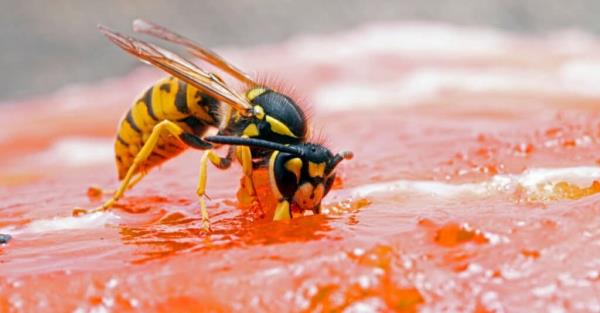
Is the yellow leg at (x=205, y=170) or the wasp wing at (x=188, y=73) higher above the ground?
the wasp wing at (x=188, y=73)

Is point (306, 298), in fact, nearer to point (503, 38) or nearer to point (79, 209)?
point (79, 209)

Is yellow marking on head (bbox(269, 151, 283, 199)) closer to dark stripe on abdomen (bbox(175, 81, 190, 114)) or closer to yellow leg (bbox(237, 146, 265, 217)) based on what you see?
yellow leg (bbox(237, 146, 265, 217))

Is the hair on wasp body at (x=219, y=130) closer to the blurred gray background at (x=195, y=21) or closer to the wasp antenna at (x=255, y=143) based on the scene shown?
the wasp antenna at (x=255, y=143)

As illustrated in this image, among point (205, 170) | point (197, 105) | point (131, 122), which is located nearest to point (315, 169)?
point (205, 170)

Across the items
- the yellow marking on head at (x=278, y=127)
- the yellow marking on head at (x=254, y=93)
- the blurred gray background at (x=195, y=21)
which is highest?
the blurred gray background at (x=195, y=21)

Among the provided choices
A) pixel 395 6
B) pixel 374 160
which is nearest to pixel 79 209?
pixel 374 160

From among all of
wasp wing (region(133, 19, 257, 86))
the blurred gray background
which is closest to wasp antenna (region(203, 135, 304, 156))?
wasp wing (region(133, 19, 257, 86))

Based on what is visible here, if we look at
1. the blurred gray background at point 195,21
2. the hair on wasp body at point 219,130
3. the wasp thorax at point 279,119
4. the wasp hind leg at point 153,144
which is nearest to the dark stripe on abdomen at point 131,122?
the hair on wasp body at point 219,130
